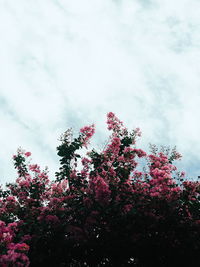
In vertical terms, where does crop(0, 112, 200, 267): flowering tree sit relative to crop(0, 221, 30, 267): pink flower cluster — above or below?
above

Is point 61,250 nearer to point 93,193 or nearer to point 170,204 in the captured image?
point 93,193

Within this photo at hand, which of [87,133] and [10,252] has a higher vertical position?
[87,133]

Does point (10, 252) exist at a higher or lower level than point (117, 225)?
lower

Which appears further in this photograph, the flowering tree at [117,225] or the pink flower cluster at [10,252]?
the flowering tree at [117,225]

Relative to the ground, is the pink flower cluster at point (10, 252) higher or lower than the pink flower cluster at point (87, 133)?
lower

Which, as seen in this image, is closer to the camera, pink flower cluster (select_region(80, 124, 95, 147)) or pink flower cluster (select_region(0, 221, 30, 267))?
pink flower cluster (select_region(0, 221, 30, 267))

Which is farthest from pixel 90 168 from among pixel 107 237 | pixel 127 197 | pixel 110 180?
pixel 107 237

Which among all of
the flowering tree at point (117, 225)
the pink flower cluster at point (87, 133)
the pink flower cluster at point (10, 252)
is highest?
the pink flower cluster at point (87, 133)

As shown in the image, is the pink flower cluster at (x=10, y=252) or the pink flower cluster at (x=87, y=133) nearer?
the pink flower cluster at (x=10, y=252)

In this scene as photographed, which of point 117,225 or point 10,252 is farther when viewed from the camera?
point 117,225

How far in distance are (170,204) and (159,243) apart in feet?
4.81

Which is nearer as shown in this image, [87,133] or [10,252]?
[10,252]

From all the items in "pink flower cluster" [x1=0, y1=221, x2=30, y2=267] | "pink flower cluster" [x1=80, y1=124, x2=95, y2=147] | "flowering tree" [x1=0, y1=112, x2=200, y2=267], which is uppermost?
"pink flower cluster" [x1=80, y1=124, x2=95, y2=147]

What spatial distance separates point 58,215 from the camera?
31.8 ft
